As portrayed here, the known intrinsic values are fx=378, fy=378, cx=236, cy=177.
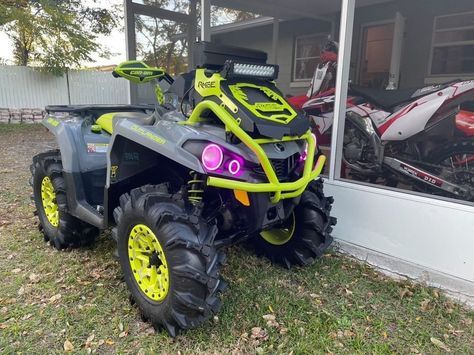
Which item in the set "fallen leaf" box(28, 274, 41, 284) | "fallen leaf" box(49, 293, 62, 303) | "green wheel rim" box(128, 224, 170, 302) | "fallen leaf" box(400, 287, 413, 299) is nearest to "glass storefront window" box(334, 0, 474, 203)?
"fallen leaf" box(400, 287, 413, 299)

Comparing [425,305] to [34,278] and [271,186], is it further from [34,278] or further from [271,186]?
[34,278]

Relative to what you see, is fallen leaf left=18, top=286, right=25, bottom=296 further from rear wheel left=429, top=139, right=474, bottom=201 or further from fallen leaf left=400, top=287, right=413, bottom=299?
rear wheel left=429, top=139, right=474, bottom=201

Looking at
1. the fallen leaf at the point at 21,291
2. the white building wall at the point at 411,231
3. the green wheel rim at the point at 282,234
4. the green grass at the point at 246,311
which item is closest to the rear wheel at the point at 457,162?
the white building wall at the point at 411,231

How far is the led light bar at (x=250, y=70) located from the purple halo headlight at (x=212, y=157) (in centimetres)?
51

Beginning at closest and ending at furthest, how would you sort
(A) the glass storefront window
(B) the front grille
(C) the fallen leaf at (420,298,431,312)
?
1. (B) the front grille
2. (C) the fallen leaf at (420,298,431,312)
3. (A) the glass storefront window

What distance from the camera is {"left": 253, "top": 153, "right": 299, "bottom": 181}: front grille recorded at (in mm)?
2348

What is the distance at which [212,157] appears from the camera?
2213 mm

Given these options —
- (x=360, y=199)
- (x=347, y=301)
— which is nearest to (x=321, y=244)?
(x=347, y=301)

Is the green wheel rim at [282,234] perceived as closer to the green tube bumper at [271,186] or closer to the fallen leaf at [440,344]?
the green tube bumper at [271,186]

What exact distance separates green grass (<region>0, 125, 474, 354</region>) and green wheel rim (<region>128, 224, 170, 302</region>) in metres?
0.29

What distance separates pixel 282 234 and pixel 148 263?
4.31ft

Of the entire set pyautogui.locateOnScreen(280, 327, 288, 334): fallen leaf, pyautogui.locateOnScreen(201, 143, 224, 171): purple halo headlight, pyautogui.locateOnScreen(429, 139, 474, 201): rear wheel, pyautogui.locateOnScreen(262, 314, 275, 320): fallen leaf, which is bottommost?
pyautogui.locateOnScreen(280, 327, 288, 334): fallen leaf

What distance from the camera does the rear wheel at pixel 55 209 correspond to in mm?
3416

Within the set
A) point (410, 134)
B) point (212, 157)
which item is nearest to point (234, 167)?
point (212, 157)
